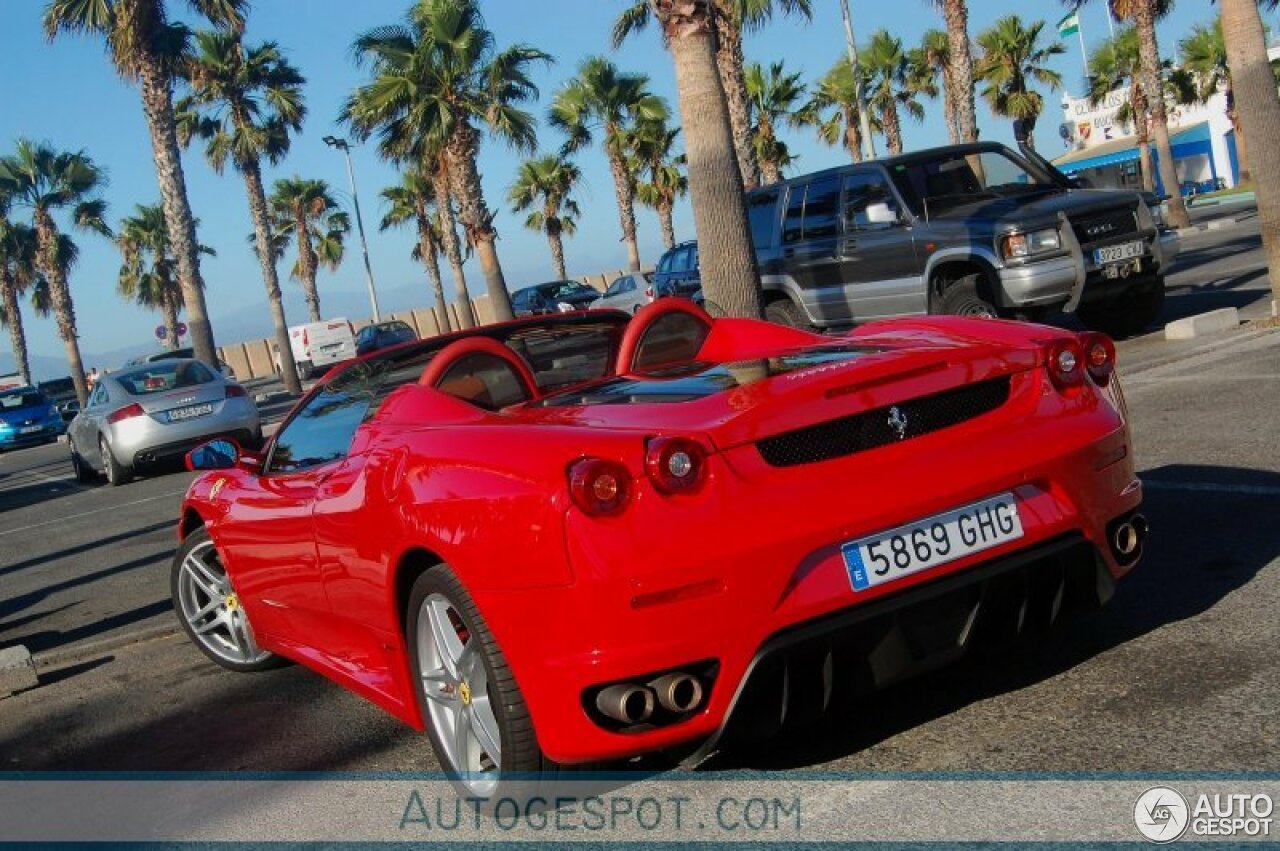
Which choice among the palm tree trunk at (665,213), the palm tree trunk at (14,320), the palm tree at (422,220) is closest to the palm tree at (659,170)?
the palm tree trunk at (665,213)

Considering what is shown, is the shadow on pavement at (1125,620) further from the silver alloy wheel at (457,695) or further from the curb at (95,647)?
the curb at (95,647)

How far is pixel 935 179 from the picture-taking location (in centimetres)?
1391

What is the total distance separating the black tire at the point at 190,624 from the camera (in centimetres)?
596

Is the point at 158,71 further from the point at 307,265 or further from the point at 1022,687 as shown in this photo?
the point at 307,265

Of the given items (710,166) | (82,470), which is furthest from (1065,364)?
(82,470)

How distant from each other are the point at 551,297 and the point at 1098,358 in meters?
37.6

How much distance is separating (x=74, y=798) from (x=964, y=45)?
25446 millimetres

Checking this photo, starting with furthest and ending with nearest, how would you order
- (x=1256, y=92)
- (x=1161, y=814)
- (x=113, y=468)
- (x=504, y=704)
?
(x=113, y=468)
(x=1256, y=92)
(x=504, y=704)
(x=1161, y=814)

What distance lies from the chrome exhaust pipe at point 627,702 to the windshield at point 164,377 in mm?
14928

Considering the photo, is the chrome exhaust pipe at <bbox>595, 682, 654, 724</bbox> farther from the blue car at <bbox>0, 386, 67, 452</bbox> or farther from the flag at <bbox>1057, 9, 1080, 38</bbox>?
the flag at <bbox>1057, 9, 1080, 38</bbox>

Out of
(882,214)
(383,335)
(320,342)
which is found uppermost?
(320,342)

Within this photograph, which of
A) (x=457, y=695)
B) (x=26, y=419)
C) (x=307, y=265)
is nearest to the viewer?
(x=457, y=695)

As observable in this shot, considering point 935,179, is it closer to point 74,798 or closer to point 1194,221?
point 74,798

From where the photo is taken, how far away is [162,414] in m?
16.9
